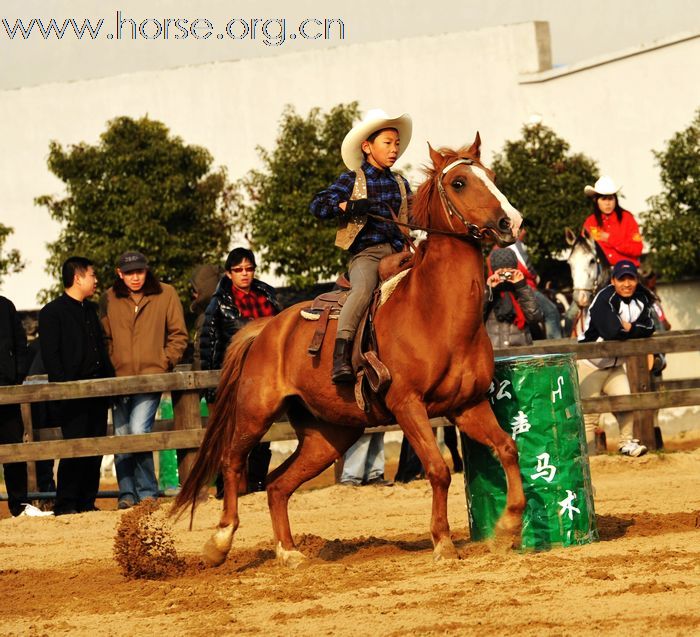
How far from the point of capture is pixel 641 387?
1379cm

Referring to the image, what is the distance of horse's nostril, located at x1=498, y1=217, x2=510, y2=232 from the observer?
7488 millimetres

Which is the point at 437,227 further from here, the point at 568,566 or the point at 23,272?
the point at 23,272

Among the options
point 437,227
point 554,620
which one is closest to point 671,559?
point 554,620

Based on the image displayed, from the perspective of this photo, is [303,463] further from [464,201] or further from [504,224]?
[504,224]

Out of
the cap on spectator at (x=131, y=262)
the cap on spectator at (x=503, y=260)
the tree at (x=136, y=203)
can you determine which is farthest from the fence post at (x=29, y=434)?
the tree at (x=136, y=203)

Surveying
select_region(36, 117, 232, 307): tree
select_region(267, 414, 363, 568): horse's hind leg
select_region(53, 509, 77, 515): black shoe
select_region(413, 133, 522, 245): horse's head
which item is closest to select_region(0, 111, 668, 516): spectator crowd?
select_region(53, 509, 77, 515): black shoe

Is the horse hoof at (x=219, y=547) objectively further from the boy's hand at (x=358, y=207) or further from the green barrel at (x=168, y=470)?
the green barrel at (x=168, y=470)

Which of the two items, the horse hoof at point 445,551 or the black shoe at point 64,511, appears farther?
the black shoe at point 64,511

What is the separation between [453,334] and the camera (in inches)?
307

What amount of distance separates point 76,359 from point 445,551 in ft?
18.4

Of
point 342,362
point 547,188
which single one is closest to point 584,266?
point 342,362

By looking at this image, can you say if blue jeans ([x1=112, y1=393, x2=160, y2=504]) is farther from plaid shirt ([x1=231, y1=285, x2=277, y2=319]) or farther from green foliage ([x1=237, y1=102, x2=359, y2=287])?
green foliage ([x1=237, y1=102, x2=359, y2=287])

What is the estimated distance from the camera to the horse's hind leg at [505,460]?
7668 mm

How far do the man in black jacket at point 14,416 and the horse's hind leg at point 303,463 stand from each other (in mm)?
4400
